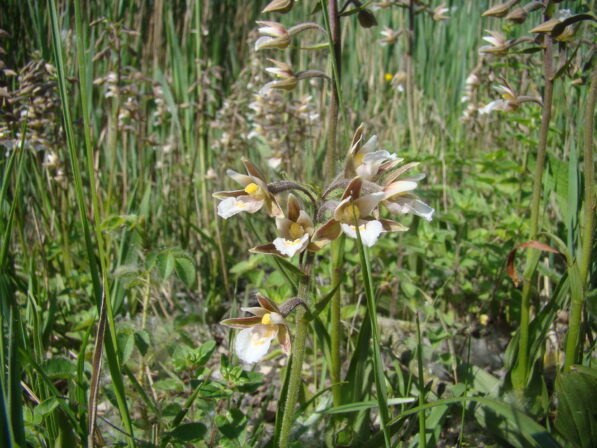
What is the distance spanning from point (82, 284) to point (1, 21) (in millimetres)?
1872

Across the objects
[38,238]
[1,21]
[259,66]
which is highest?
[1,21]

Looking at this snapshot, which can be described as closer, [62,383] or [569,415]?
[569,415]

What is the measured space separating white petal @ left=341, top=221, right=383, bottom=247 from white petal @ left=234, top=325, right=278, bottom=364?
0.97 feet

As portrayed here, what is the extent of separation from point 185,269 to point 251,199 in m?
0.48

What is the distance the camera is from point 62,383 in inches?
72.8

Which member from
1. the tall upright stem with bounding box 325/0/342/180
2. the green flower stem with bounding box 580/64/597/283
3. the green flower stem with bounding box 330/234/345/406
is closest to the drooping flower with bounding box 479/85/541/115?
the green flower stem with bounding box 580/64/597/283

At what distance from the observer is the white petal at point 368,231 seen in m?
1.06

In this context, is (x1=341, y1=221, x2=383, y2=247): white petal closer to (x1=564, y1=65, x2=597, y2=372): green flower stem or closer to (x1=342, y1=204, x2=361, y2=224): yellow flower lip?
(x1=342, y1=204, x2=361, y2=224): yellow flower lip

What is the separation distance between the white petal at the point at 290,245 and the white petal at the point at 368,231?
94 mm

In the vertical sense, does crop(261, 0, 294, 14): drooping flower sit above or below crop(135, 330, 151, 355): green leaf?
above

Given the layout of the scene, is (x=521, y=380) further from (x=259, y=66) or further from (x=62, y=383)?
(x=259, y=66)

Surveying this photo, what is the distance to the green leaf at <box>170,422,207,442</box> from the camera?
116cm

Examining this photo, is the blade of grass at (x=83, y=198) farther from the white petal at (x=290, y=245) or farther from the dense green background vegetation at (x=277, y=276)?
the white petal at (x=290, y=245)

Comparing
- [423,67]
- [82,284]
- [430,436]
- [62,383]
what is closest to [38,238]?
[82,284]
